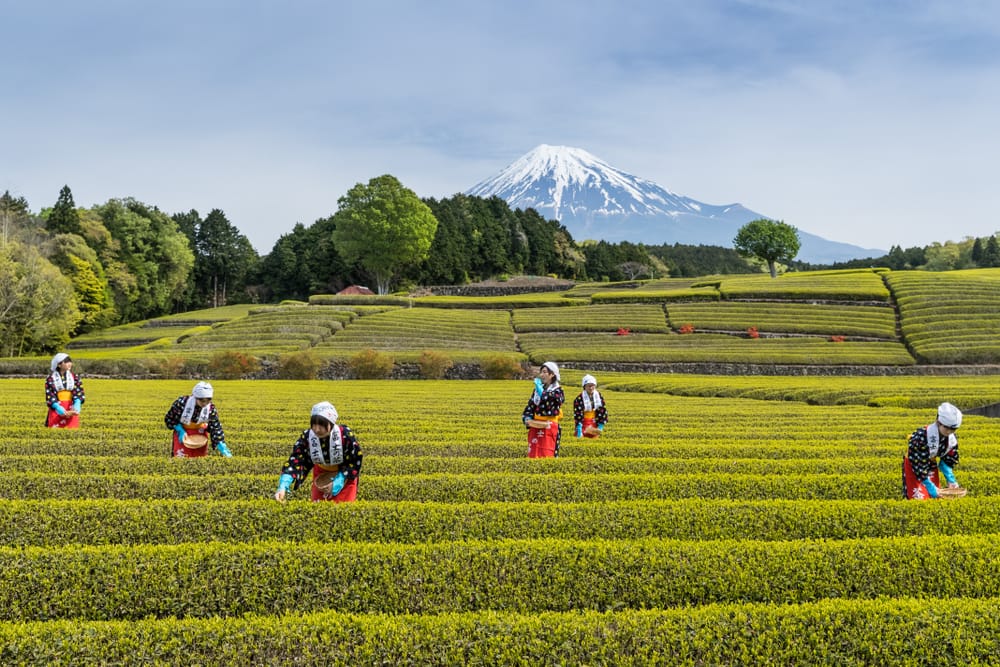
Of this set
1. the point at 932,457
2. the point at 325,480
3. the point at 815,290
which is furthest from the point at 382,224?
the point at 932,457

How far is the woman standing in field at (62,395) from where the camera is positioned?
1371 centimetres

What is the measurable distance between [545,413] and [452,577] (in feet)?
18.4

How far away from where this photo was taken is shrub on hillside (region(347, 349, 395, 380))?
39.3m

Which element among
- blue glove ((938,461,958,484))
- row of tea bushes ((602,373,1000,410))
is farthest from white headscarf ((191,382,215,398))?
row of tea bushes ((602,373,1000,410))

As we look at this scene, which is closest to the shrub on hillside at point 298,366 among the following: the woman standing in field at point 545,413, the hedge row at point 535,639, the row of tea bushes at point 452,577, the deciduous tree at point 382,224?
the woman standing in field at point 545,413

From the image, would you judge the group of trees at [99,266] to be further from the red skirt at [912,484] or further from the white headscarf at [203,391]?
the red skirt at [912,484]

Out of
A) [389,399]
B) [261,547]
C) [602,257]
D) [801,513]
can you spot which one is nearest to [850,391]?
[389,399]

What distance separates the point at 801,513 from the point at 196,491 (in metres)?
8.17

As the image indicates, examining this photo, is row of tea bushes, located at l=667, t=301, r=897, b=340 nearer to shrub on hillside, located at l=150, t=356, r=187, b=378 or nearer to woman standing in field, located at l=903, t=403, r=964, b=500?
shrub on hillside, located at l=150, t=356, r=187, b=378

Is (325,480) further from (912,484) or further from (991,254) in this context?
(991,254)

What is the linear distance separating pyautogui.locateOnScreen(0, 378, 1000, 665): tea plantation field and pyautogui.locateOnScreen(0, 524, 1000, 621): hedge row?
0.07 ft

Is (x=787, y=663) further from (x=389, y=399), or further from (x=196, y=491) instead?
(x=389, y=399)

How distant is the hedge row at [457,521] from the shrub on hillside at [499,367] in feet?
106

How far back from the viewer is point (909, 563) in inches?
250
